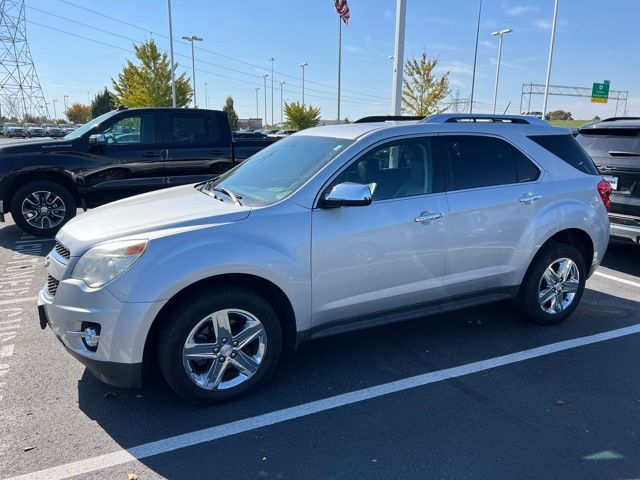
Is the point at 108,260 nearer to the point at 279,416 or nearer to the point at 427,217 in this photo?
the point at 279,416

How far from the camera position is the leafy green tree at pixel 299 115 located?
1943 inches

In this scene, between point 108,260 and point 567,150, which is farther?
point 567,150

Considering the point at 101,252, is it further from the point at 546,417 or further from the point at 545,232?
the point at 545,232

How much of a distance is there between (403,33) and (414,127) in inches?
280

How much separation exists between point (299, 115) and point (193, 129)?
4202 centimetres

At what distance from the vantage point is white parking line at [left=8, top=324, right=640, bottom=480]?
2689mm

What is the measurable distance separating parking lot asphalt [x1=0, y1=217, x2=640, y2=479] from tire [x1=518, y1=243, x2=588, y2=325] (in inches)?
7.9

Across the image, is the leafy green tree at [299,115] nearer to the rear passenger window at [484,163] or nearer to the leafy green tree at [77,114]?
the rear passenger window at [484,163]

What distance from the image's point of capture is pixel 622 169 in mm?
6258

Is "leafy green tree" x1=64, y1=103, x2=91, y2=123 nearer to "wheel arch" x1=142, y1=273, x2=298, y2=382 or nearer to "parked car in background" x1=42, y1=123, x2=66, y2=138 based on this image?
"parked car in background" x1=42, y1=123, x2=66, y2=138

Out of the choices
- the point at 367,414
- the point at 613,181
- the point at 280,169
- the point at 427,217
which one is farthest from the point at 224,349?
the point at 613,181

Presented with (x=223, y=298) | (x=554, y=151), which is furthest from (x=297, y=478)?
(x=554, y=151)

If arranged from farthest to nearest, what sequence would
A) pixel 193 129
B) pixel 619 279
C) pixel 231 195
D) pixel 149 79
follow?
pixel 149 79
pixel 193 129
pixel 619 279
pixel 231 195

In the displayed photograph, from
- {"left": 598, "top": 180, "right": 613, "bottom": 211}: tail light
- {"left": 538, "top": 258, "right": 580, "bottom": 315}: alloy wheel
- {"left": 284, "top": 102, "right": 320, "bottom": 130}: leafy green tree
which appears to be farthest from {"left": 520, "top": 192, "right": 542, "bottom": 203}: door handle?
{"left": 284, "top": 102, "right": 320, "bottom": 130}: leafy green tree
